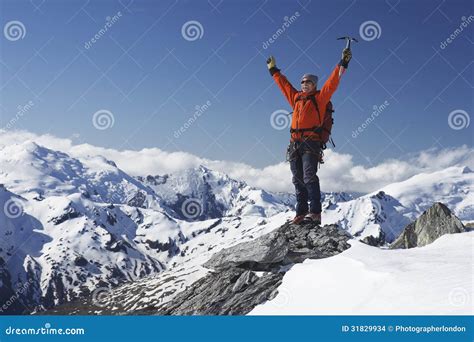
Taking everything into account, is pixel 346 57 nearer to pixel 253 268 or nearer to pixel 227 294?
pixel 253 268

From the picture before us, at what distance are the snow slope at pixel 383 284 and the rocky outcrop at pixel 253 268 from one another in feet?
3.99

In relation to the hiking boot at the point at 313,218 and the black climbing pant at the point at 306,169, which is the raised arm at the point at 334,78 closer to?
the black climbing pant at the point at 306,169

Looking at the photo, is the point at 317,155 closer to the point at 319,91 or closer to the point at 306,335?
the point at 319,91

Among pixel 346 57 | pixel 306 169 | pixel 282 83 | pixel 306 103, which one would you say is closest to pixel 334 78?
pixel 346 57

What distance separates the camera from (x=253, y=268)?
15203 mm

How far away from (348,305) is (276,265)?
5.83 meters

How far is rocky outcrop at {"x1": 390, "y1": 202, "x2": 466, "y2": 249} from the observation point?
16875 mm

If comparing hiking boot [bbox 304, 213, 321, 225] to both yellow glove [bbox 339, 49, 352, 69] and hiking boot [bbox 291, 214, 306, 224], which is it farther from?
yellow glove [bbox 339, 49, 352, 69]

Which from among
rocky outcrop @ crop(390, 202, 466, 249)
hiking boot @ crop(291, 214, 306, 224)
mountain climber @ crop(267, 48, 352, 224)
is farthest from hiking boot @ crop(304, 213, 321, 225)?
rocky outcrop @ crop(390, 202, 466, 249)

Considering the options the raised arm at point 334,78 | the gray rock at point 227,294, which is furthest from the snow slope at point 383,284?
the raised arm at point 334,78

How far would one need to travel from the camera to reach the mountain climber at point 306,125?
15.0 meters

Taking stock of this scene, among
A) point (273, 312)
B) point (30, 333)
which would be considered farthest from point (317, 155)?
point (30, 333)

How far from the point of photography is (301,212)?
1727 centimetres

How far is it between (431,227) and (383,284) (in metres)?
9.56
